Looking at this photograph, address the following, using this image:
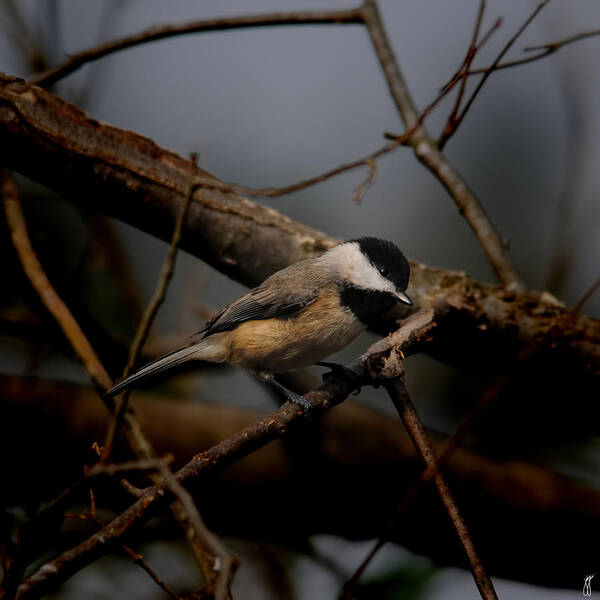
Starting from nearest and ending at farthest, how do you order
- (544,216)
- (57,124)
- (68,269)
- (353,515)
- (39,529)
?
(39,529), (57,124), (353,515), (68,269), (544,216)

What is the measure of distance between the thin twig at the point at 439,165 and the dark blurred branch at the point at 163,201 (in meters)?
0.39

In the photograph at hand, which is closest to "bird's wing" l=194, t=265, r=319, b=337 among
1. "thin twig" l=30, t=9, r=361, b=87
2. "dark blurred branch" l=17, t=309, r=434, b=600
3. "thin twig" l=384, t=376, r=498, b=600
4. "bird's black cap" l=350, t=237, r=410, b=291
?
"bird's black cap" l=350, t=237, r=410, b=291

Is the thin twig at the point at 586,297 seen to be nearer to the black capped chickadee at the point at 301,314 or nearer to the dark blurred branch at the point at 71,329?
the black capped chickadee at the point at 301,314

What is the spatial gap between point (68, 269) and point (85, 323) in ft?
3.18

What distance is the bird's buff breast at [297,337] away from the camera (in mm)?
1977

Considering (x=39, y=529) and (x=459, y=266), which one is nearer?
(x=39, y=529)

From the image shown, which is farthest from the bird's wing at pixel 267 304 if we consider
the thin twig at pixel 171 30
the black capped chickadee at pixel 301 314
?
the thin twig at pixel 171 30

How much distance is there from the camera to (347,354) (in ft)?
9.34

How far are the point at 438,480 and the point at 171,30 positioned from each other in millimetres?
2014

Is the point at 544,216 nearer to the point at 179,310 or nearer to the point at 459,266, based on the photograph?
the point at 459,266

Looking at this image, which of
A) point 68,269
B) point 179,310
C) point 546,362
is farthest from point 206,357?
point 68,269

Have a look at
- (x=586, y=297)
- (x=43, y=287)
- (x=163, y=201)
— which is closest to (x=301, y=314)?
(x=163, y=201)

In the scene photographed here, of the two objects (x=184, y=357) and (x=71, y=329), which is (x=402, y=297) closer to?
(x=184, y=357)

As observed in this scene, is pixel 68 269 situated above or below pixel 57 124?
above
